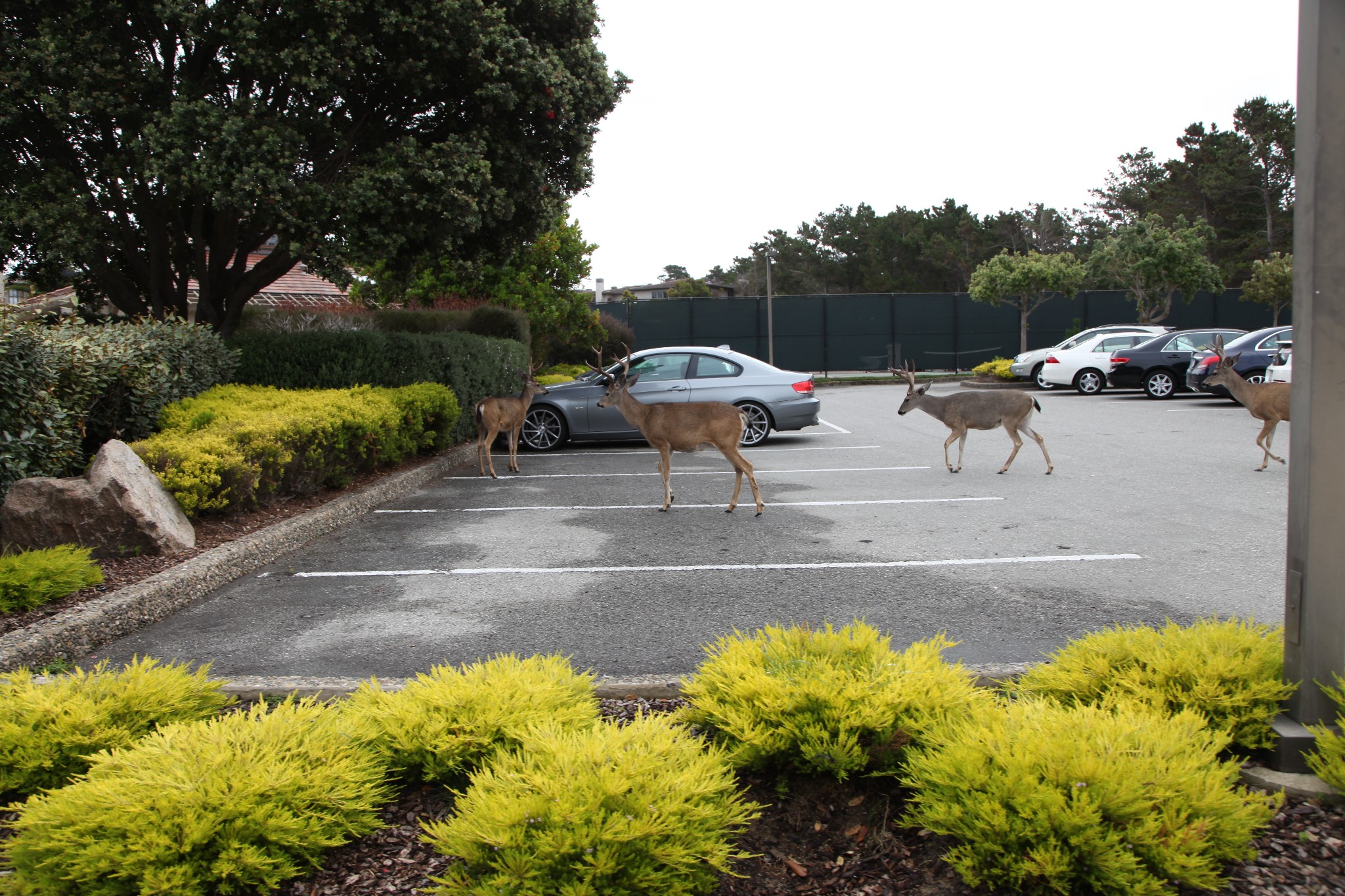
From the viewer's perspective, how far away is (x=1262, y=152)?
51.4 metres

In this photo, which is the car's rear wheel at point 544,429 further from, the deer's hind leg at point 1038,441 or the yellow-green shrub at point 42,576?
the yellow-green shrub at point 42,576

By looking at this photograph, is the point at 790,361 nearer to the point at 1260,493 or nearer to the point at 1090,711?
the point at 1260,493

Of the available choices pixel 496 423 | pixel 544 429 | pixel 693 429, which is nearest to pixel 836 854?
pixel 693 429

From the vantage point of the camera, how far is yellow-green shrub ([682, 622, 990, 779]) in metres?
2.95

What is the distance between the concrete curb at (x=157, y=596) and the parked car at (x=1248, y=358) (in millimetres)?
17847

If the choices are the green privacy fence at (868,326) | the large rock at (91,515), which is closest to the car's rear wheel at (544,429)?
the large rock at (91,515)

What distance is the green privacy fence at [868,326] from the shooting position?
40.3m

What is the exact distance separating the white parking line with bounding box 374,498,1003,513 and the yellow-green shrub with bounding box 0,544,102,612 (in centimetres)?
407

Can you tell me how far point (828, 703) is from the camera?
9.90 ft

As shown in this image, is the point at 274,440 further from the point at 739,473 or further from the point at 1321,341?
the point at 1321,341

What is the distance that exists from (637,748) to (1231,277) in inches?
2322

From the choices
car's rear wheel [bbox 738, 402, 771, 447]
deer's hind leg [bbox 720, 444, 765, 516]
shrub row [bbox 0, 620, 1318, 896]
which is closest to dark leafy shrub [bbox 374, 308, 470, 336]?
car's rear wheel [bbox 738, 402, 771, 447]

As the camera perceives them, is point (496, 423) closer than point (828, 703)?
No

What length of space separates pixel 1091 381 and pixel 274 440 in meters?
23.1
